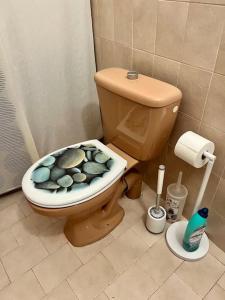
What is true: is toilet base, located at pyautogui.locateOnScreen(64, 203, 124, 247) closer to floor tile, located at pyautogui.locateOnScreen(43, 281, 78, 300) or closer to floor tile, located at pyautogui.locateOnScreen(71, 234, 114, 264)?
floor tile, located at pyautogui.locateOnScreen(71, 234, 114, 264)

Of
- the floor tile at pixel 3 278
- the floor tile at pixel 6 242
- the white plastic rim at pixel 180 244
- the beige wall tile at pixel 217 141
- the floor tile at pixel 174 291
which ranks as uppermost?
the beige wall tile at pixel 217 141

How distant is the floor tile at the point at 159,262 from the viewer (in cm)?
103

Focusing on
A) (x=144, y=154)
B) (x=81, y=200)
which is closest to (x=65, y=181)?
(x=81, y=200)

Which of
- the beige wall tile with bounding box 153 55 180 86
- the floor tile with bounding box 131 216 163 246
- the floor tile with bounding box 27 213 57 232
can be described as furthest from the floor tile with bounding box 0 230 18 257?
the beige wall tile with bounding box 153 55 180 86

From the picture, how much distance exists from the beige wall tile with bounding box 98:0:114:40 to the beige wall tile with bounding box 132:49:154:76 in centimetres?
19

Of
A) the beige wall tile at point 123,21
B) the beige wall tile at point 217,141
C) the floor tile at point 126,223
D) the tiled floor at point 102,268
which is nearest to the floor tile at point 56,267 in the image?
the tiled floor at point 102,268

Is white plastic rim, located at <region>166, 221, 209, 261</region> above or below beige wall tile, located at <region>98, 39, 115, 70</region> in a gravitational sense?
below

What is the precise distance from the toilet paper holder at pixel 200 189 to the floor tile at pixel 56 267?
1.53 ft

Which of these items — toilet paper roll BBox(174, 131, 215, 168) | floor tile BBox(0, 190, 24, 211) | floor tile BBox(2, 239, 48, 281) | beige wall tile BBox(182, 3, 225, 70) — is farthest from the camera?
floor tile BBox(0, 190, 24, 211)

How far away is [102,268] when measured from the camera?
1.06m

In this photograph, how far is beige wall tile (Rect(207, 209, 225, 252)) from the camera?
1.05m

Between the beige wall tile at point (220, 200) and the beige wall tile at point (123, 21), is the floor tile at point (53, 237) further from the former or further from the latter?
the beige wall tile at point (123, 21)

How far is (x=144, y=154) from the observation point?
1.06 metres

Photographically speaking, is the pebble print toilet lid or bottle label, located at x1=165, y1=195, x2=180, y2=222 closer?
the pebble print toilet lid
